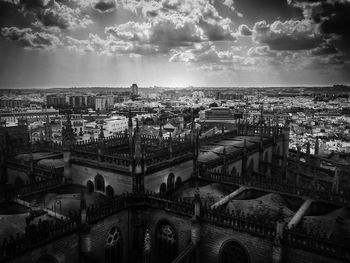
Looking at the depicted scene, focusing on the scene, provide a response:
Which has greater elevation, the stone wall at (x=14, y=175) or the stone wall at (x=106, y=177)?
the stone wall at (x=106, y=177)

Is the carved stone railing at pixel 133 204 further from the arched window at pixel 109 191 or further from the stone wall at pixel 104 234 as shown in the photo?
the arched window at pixel 109 191

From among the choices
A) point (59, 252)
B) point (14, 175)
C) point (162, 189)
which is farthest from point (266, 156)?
point (59, 252)

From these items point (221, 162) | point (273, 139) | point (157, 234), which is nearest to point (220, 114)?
point (273, 139)

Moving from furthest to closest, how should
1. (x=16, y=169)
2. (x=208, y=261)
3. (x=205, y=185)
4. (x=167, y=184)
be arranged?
(x=16, y=169) < (x=205, y=185) < (x=167, y=184) < (x=208, y=261)

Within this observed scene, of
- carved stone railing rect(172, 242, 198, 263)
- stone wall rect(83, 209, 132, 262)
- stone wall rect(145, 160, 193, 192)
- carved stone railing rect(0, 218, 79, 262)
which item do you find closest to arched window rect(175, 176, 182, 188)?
stone wall rect(145, 160, 193, 192)

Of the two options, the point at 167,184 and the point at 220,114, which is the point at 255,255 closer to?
the point at 167,184

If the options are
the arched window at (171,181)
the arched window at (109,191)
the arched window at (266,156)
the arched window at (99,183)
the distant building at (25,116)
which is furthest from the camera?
the distant building at (25,116)

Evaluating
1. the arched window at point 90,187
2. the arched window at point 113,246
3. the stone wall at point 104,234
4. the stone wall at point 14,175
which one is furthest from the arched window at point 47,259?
the stone wall at point 14,175
